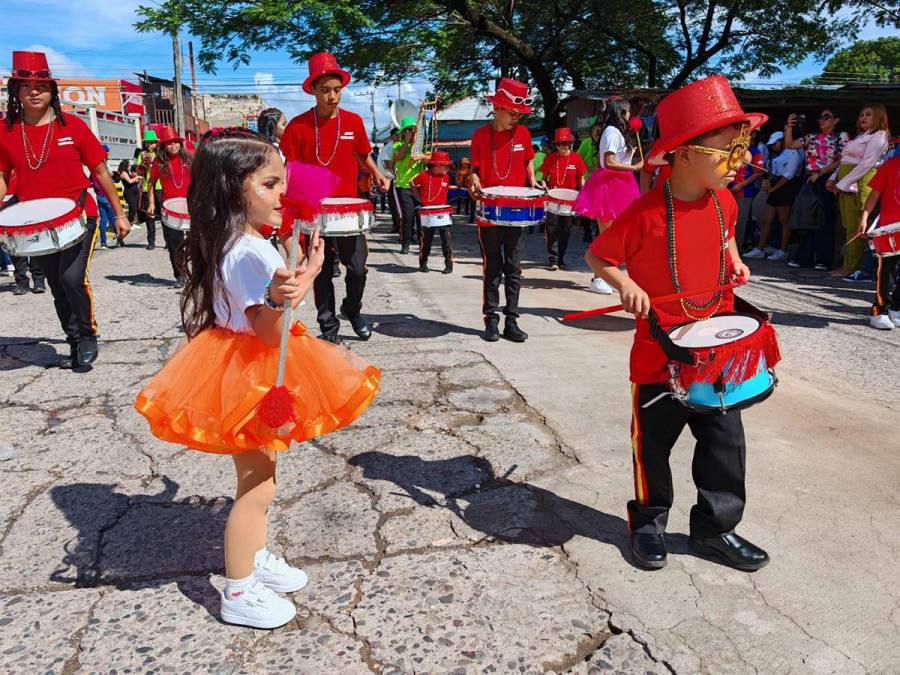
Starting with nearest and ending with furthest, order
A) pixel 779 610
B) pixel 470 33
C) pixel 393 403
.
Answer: pixel 779 610, pixel 393 403, pixel 470 33

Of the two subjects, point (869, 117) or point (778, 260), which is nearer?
point (869, 117)

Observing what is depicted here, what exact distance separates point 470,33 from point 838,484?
17.4m

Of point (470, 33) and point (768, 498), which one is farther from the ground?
point (470, 33)

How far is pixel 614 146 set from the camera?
21.8 feet

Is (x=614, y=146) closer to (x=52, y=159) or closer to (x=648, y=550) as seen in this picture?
(x=52, y=159)

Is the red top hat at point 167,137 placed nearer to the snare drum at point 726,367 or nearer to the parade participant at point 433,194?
the parade participant at point 433,194

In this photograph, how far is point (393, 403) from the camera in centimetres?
420

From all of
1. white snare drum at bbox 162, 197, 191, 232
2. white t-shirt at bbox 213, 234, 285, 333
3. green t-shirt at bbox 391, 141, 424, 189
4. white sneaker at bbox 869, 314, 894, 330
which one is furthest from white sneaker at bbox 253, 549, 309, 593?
green t-shirt at bbox 391, 141, 424, 189

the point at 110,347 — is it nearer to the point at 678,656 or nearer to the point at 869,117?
the point at 678,656

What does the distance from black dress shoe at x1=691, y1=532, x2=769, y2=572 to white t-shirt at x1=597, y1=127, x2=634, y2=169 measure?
476 cm

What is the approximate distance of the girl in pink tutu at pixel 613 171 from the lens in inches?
261

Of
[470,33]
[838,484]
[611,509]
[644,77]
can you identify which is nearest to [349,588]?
[611,509]

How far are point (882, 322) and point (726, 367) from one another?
485 cm

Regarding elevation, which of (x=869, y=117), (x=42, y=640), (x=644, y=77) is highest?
(x=644, y=77)
